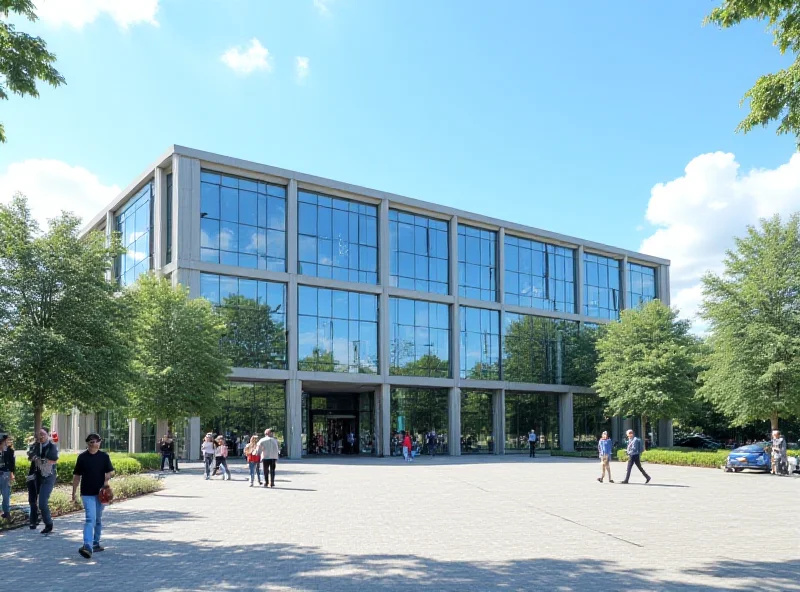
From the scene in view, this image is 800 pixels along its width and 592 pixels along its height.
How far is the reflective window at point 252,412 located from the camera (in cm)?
3981

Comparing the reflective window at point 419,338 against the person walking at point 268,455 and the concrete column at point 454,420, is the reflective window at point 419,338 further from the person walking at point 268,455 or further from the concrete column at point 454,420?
the person walking at point 268,455

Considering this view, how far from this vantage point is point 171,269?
3847 cm

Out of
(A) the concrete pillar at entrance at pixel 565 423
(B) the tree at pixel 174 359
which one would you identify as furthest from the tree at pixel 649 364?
(B) the tree at pixel 174 359

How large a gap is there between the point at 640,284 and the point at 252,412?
118ft

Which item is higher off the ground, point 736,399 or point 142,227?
point 142,227

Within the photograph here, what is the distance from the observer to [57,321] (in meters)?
25.3

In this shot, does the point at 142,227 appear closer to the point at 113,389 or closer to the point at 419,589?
the point at 113,389

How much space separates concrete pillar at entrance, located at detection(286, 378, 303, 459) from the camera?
40500 millimetres

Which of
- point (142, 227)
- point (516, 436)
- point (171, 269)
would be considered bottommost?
point (516, 436)

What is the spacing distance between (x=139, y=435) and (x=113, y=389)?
1718cm

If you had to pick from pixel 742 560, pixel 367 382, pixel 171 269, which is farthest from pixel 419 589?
pixel 367 382

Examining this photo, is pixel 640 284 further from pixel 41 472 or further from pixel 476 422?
pixel 41 472

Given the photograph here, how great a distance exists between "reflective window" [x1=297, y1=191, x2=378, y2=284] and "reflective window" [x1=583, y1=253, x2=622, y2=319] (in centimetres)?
1991

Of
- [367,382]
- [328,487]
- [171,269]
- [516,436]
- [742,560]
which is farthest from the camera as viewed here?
[516,436]
